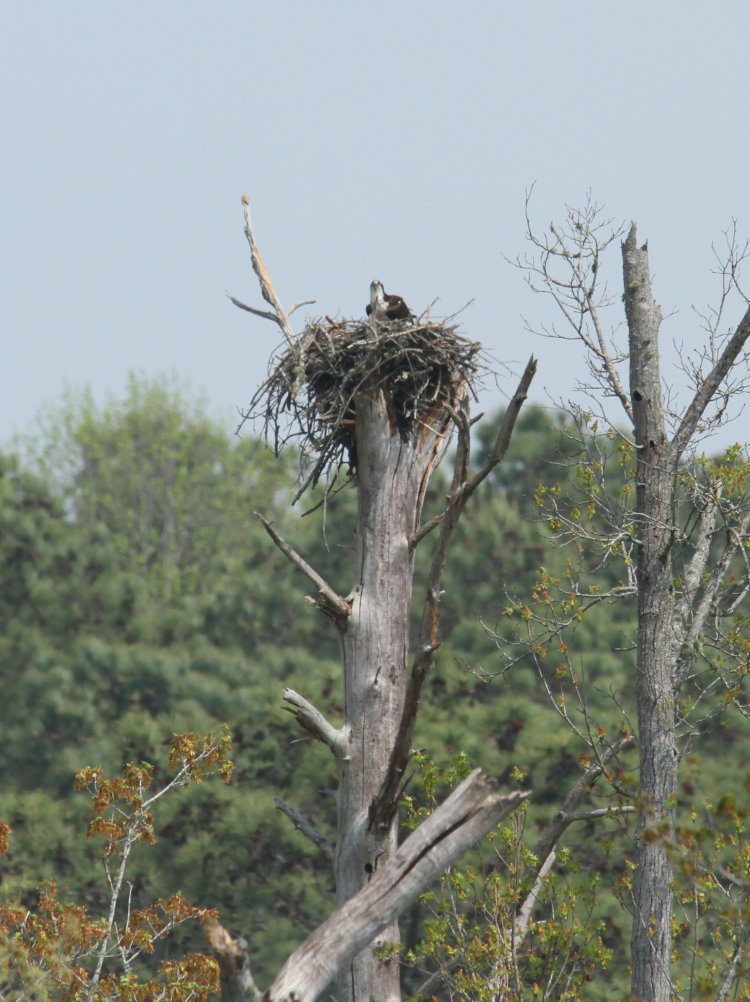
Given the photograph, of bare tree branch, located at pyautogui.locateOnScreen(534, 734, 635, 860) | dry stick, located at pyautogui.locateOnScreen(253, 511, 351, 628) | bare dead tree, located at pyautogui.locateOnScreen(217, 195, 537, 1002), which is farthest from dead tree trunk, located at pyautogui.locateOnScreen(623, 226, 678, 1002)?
dry stick, located at pyautogui.locateOnScreen(253, 511, 351, 628)

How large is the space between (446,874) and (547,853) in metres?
0.57

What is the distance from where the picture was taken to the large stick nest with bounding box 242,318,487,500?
6191mm

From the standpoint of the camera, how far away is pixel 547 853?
657cm

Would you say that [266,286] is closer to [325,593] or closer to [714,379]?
[325,593]

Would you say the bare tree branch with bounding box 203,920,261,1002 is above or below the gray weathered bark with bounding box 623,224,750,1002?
below

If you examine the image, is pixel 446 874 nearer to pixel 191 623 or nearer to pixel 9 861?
pixel 9 861

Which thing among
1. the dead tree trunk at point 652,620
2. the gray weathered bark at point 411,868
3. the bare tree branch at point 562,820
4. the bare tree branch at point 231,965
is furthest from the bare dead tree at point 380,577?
the dead tree trunk at point 652,620

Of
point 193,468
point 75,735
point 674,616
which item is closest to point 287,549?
point 674,616

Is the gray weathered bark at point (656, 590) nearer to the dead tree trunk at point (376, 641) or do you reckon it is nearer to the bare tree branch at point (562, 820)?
the bare tree branch at point (562, 820)

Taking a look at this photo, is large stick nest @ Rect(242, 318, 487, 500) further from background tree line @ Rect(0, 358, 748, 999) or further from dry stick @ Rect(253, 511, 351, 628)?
background tree line @ Rect(0, 358, 748, 999)

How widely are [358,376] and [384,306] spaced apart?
712 mm

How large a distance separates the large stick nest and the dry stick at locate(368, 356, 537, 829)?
2.26ft

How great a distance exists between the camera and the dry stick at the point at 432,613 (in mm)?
5023

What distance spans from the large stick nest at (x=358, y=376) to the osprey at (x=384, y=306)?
19 centimetres
